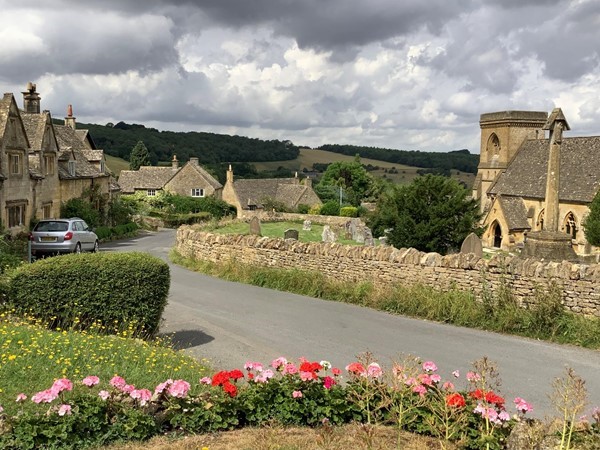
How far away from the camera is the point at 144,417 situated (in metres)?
6.36

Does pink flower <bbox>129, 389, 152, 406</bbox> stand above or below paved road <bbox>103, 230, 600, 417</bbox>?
above

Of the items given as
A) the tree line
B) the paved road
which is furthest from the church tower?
the tree line

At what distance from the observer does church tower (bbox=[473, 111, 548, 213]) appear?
218 feet

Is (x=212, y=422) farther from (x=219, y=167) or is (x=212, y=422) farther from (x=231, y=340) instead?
(x=219, y=167)

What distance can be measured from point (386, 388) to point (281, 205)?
222 feet

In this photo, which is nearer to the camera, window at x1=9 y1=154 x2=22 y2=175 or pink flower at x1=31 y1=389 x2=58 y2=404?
pink flower at x1=31 y1=389 x2=58 y2=404

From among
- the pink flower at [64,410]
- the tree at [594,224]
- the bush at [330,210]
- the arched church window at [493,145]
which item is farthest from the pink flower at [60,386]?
the arched church window at [493,145]

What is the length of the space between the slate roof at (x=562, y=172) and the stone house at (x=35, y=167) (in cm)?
3670

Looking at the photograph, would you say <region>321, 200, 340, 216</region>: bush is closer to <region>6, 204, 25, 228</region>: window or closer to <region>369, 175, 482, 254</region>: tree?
<region>369, 175, 482, 254</region>: tree

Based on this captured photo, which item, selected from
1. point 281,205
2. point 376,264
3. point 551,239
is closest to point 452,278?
point 376,264

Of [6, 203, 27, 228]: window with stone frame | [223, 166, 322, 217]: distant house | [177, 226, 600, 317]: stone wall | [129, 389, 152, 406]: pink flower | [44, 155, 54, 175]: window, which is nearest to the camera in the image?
[129, 389, 152, 406]: pink flower

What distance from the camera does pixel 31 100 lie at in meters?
39.9

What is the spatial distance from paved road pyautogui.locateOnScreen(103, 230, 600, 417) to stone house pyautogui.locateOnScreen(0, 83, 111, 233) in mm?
17695

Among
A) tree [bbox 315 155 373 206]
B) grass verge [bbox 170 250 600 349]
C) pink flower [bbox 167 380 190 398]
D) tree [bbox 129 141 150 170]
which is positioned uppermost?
tree [bbox 129 141 150 170]
